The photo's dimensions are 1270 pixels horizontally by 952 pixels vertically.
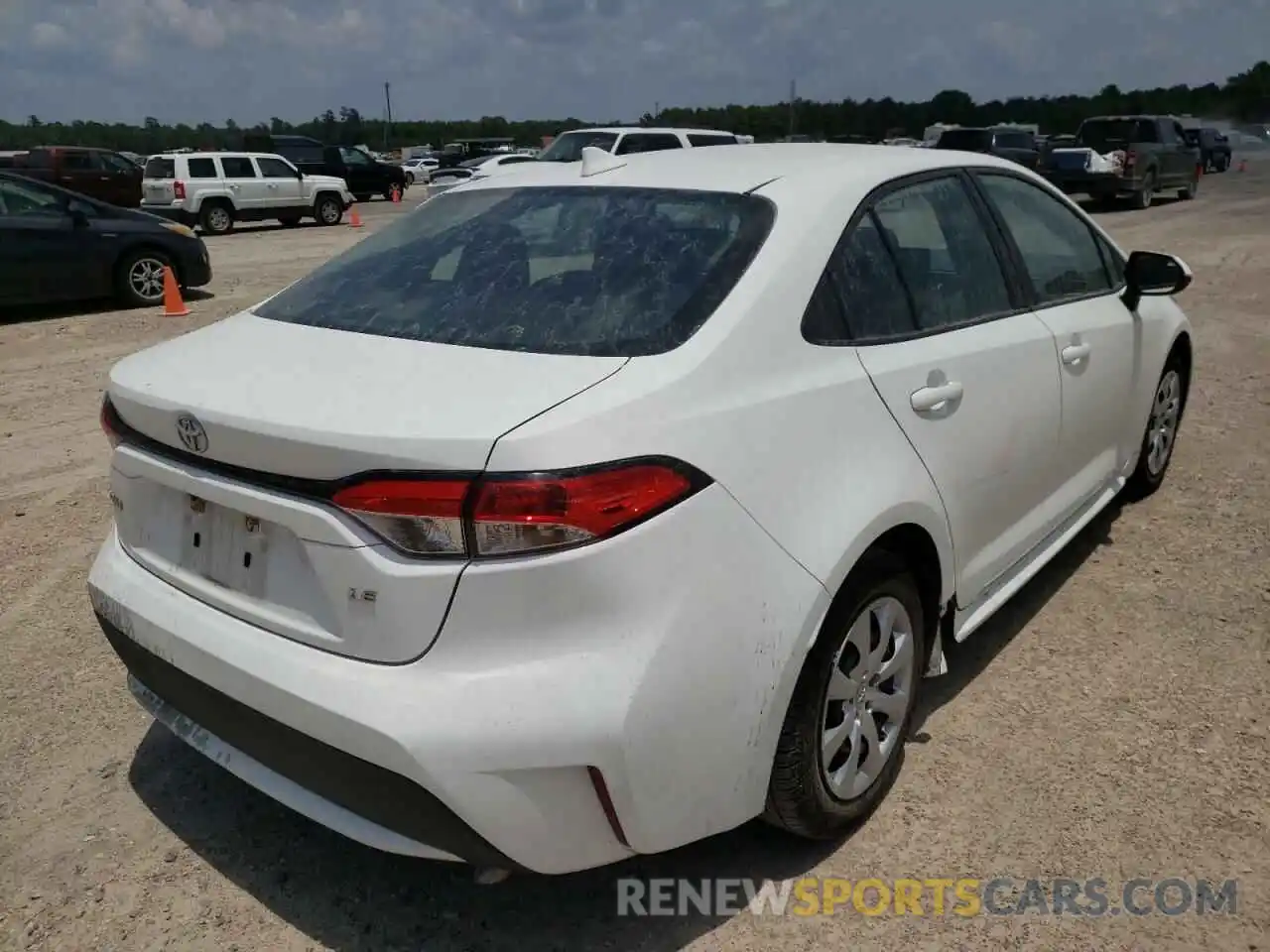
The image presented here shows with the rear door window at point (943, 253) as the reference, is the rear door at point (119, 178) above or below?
below

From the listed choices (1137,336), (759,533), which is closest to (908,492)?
(759,533)

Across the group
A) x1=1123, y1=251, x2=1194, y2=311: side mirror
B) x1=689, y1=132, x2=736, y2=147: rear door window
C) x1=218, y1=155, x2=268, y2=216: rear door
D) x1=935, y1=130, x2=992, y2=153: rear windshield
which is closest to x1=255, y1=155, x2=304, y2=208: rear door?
x1=218, y1=155, x2=268, y2=216: rear door

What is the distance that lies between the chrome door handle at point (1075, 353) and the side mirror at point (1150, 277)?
26.0 inches

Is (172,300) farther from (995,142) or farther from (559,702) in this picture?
(995,142)

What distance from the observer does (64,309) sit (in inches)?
435

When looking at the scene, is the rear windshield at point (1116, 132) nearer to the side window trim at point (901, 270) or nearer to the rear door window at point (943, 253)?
the side window trim at point (901, 270)

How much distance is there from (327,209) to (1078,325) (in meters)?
22.6

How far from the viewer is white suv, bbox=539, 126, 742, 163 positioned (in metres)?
17.9

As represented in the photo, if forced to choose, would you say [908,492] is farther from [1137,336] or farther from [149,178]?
[149,178]

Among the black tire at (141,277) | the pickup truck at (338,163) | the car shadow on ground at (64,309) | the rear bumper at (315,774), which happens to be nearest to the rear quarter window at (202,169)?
the pickup truck at (338,163)

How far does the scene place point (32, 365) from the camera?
8367 mm

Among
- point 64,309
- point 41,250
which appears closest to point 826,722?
point 41,250

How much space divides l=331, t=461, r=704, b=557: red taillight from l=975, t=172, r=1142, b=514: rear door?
2130mm

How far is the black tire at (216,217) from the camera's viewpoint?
70.5 feet
